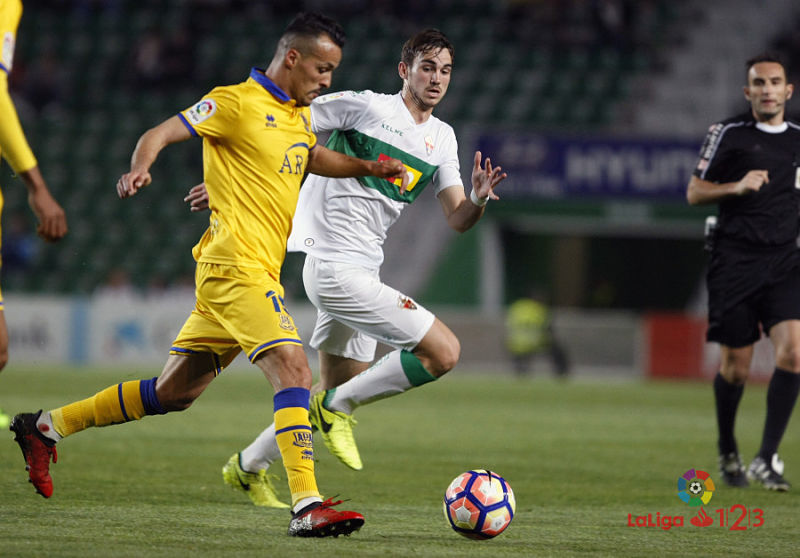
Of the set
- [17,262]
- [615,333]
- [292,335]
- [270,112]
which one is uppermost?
[270,112]

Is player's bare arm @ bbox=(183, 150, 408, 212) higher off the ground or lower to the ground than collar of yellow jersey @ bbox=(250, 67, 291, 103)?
lower

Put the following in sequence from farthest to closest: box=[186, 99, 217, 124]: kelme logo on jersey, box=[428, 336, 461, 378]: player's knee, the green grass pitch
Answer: box=[428, 336, 461, 378]: player's knee → box=[186, 99, 217, 124]: kelme logo on jersey → the green grass pitch

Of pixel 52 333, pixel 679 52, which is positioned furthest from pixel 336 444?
pixel 679 52

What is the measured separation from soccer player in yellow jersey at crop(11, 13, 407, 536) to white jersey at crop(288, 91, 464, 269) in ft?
1.78

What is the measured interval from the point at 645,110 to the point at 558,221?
311cm

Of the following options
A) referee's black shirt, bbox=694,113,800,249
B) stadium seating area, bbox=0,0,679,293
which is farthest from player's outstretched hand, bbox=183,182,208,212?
stadium seating area, bbox=0,0,679,293

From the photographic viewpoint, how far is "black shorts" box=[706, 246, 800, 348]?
7.30 metres

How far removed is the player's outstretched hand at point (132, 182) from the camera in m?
4.73

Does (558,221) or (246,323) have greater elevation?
(246,323)

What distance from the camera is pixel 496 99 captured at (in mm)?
22578

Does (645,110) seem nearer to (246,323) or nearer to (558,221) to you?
(558,221)

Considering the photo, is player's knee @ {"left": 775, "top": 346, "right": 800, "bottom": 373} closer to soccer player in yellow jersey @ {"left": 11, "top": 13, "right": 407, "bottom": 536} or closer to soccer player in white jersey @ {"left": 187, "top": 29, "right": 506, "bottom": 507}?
soccer player in white jersey @ {"left": 187, "top": 29, "right": 506, "bottom": 507}

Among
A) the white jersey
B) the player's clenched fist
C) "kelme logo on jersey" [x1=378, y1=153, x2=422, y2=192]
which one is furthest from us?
the player's clenched fist

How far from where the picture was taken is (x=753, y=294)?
7.34m
